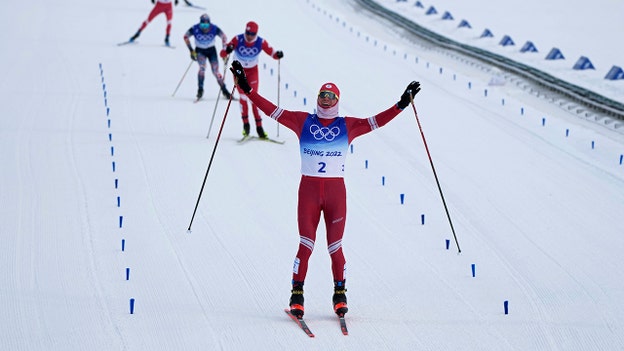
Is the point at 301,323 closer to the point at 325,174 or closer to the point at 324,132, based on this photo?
the point at 325,174

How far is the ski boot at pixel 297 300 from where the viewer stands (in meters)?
7.62

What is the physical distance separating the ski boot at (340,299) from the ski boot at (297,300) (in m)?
0.30

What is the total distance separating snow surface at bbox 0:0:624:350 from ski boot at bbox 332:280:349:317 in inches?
6.5

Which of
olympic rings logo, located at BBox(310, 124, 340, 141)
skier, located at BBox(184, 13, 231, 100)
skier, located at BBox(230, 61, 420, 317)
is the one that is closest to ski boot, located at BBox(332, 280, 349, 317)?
skier, located at BBox(230, 61, 420, 317)

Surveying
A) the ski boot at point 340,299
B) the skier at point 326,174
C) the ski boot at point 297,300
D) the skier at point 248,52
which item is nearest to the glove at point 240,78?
the skier at point 326,174

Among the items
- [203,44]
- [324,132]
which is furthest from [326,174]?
[203,44]

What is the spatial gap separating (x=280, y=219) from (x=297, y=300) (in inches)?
117

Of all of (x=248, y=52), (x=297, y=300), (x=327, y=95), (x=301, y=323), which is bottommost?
(x=301, y=323)

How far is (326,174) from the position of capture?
758 centimetres

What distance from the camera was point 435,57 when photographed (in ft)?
75.8

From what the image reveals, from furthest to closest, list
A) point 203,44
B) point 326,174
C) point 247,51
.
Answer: point 203,44 → point 247,51 → point 326,174

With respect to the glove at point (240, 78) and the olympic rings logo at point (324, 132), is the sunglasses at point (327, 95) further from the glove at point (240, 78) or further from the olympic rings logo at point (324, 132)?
the glove at point (240, 78)

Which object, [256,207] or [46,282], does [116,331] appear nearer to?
[46,282]

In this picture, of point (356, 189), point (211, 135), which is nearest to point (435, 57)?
point (211, 135)
